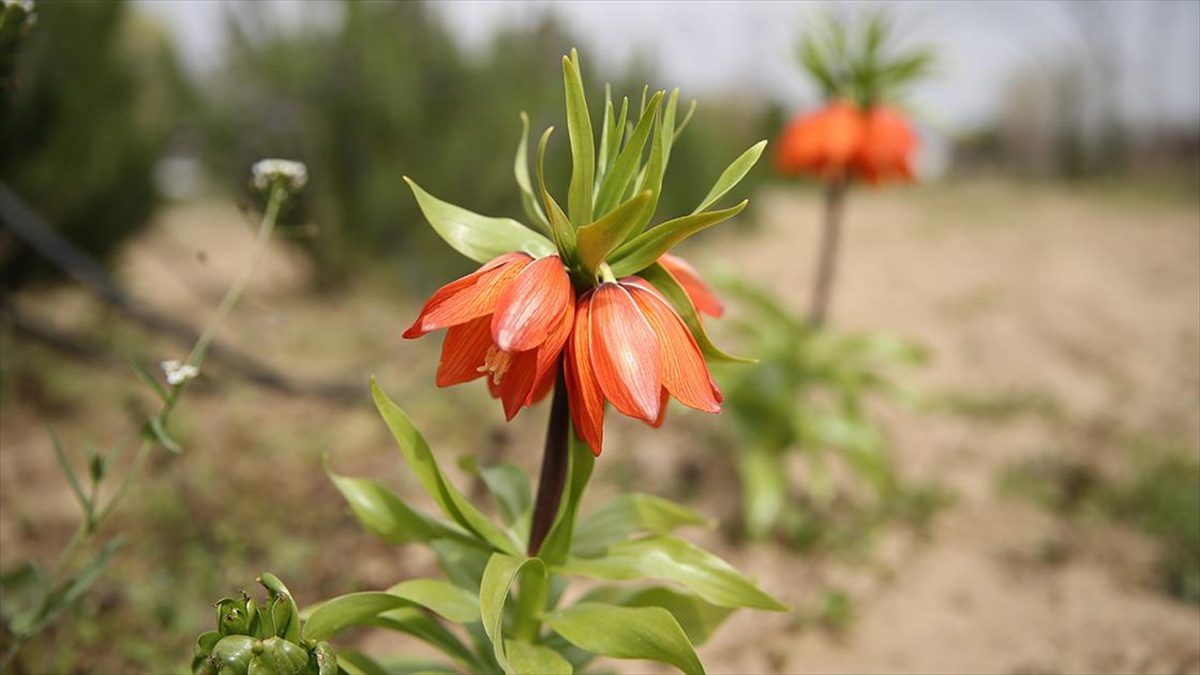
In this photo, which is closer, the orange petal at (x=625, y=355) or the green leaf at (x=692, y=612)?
the orange petal at (x=625, y=355)

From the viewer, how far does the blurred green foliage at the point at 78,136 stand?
2961 mm

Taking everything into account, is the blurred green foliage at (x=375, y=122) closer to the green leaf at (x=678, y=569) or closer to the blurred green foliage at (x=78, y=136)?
the blurred green foliage at (x=78, y=136)

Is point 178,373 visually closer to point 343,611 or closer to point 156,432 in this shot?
point 156,432

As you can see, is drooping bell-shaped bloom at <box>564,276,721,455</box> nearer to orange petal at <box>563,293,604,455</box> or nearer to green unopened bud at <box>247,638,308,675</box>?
orange petal at <box>563,293,604,455</box>

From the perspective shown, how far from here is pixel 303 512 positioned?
236 centimetres

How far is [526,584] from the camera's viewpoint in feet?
3.34

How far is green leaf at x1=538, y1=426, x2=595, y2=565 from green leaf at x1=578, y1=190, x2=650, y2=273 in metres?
0.25

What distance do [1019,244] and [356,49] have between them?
6.42m

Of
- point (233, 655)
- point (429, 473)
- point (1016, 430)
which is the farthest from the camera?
point (1016, 430)

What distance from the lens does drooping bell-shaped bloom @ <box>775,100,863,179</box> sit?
2635 mm

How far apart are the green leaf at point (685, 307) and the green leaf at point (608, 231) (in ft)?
0.26

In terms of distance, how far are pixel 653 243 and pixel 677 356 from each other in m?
0.11

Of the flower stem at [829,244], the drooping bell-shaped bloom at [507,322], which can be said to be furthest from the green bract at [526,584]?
the flower stem at [829,244]

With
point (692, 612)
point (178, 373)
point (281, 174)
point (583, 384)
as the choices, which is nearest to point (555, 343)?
point (583, 384)
